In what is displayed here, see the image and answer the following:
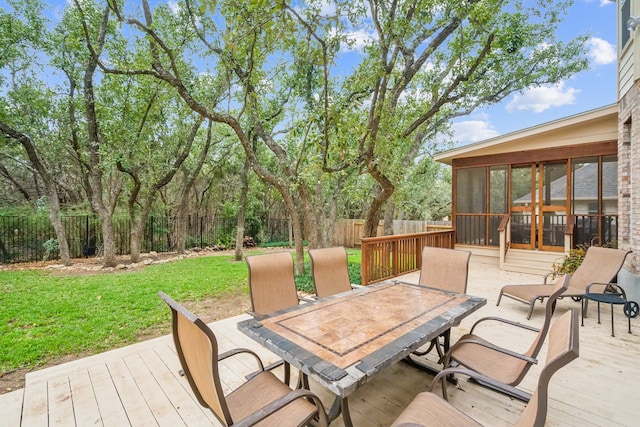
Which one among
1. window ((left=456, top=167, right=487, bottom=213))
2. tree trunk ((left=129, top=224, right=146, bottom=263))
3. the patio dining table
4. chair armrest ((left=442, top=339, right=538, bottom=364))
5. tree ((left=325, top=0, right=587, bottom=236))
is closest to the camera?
the patio dining table

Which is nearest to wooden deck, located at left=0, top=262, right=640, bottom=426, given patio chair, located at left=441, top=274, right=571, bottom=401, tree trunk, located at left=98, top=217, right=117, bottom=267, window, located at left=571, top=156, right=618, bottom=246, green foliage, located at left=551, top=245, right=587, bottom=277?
patio chair, located at left=441, top=274, right=571, bottom=401

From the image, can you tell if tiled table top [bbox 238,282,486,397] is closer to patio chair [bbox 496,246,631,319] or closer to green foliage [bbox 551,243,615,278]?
patio chair [bbox 496,246,631,319]

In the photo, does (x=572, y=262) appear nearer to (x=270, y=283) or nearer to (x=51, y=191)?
(x=270, y=283)

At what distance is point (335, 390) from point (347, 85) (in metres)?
5.57

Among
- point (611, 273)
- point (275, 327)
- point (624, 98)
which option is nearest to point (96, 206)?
point (275, 327)

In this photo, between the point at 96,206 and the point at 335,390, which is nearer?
the point at 335,390

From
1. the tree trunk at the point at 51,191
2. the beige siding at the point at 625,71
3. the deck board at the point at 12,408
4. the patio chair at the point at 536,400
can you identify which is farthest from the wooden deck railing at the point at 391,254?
the tree trunk at the point at 51,191

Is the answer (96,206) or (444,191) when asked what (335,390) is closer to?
(96,206)

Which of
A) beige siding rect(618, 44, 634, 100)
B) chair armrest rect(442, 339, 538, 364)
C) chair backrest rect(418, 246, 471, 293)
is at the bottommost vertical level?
chair armrest rect(442, 339, 538, 364)

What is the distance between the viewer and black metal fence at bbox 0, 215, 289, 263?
9312mm

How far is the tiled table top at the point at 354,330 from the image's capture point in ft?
5.22

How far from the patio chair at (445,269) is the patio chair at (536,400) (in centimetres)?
174

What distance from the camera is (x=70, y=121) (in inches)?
346

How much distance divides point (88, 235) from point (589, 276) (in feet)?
43.9
